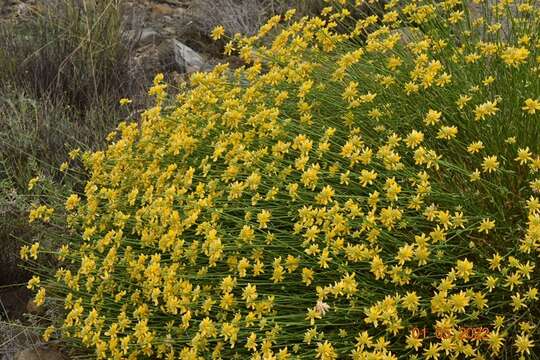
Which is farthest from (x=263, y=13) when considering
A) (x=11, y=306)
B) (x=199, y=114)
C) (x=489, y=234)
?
(x=489, y=234)

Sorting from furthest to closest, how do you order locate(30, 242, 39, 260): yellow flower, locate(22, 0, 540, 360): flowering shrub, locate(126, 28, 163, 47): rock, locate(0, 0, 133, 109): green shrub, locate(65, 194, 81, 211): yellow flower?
locate(126, 28, 163, 47): rock → locate(0, 0, 133, 109): green shrub → locate(65, 194, 81, 211): yellow flower → locate(30, 242, 39, 260): yellow flower → locate(22, 0, 540, 360): flowering shrub

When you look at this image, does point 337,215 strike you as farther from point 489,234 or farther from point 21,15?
point 21,15

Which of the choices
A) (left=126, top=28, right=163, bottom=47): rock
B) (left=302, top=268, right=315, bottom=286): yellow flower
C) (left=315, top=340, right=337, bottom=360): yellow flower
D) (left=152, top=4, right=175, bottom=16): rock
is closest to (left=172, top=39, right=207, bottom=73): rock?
(left=126, top=28, right=163, bottom=47): rock

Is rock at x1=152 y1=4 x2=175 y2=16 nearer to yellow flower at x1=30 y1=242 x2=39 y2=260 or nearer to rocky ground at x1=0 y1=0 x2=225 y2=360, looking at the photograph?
rocky ground at x1=0 y1=0 x2=225 y2=360

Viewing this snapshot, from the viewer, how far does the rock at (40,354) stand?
309 cm

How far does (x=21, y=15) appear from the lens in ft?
21.0

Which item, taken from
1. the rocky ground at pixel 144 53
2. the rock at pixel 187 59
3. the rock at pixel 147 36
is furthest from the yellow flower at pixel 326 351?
the rock at pixel 147 36

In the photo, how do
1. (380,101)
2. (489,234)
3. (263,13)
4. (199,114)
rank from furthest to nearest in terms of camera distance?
(263,13)
(199,114)
(380,101)
(489,234)

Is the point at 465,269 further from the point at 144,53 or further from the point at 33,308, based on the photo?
the point at 144,53

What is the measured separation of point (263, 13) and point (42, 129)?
8.36ft

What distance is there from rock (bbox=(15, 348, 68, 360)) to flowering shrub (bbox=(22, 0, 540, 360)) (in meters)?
0.27

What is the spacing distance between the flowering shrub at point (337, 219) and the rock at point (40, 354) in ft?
0.89

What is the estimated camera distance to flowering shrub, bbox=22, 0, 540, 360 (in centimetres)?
225

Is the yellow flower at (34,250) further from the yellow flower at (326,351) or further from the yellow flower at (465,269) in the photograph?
the yellow flower at (465,269)
